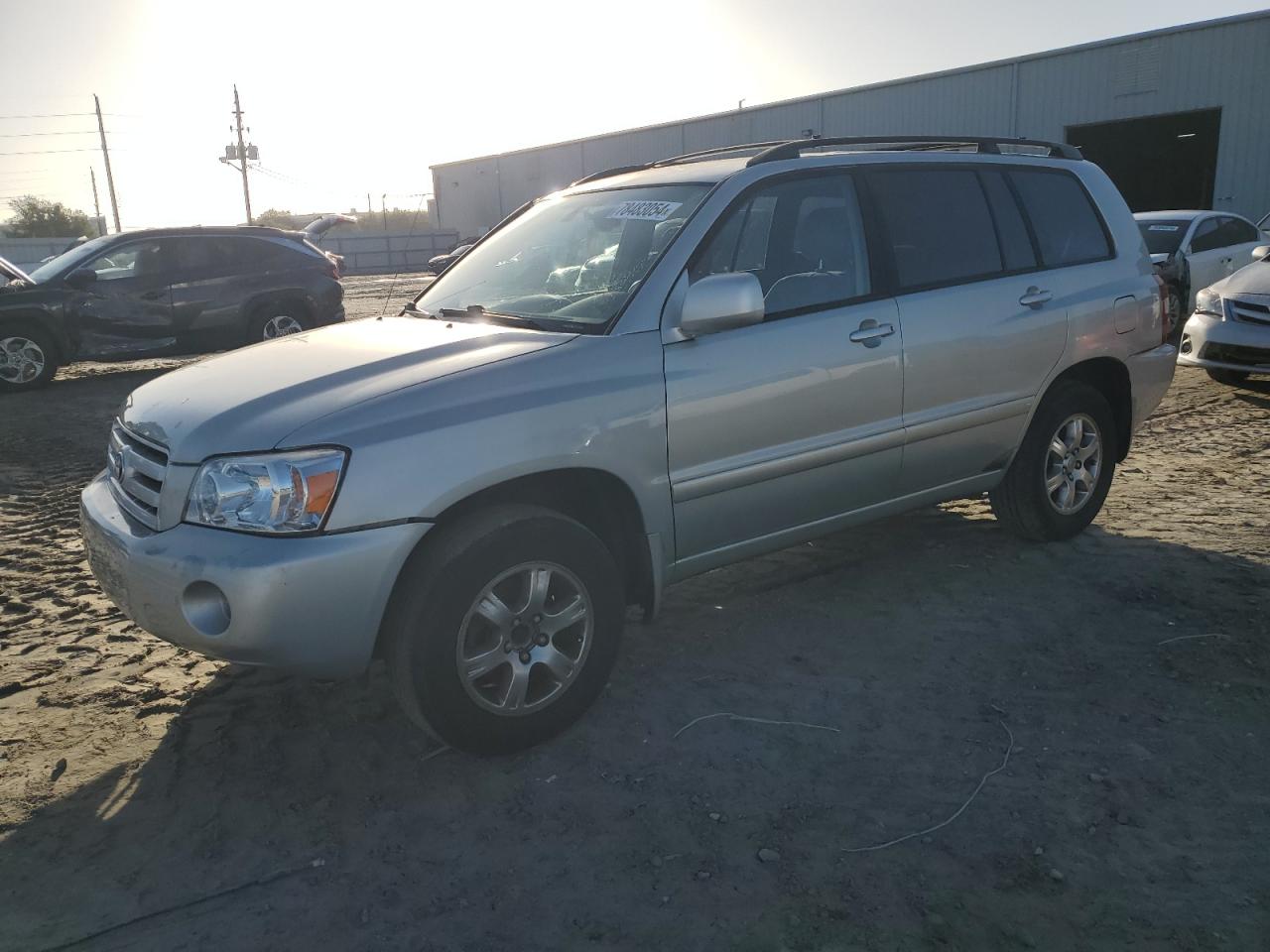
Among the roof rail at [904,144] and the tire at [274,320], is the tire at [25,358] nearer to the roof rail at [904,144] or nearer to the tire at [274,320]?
the tire at [274,320]

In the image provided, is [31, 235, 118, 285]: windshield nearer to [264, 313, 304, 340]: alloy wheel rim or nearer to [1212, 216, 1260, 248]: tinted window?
[264, 313, 304, 340]: alloy wheel rim

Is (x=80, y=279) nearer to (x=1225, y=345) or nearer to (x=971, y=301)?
(x=971, y=301)

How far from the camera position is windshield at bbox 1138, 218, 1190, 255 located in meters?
11.8

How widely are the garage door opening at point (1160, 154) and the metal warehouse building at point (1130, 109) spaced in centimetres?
3

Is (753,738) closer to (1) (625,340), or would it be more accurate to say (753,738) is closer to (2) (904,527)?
(1) (625,340)

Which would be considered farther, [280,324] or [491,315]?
[280,324]

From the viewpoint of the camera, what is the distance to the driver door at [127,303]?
1138 centimetres

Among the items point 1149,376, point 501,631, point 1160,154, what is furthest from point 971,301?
point 1160,154

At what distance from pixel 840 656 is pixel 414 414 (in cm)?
195

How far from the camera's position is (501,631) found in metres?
3.22

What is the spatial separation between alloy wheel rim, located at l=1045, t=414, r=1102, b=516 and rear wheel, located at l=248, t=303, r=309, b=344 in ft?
31.6

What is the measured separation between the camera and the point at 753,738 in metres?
3.39

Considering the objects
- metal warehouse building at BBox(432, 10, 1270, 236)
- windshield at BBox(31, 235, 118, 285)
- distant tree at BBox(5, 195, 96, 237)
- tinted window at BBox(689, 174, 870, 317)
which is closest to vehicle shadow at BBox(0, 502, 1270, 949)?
tinted window at BBox(689, 174, 870, 317)

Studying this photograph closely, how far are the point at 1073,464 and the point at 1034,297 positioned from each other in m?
0.93
